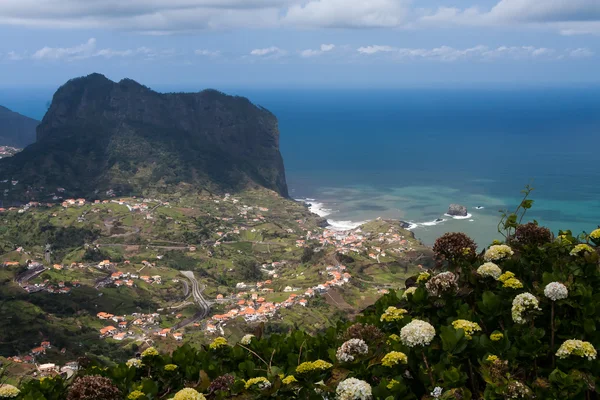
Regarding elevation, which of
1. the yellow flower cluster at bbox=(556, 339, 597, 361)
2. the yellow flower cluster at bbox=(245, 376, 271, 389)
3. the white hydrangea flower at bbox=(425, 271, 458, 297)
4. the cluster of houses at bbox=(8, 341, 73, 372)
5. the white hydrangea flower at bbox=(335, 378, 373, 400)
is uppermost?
the white hydrangea flower at bbox=(425, 271, 458, 297)

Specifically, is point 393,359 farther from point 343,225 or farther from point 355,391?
point 343,225

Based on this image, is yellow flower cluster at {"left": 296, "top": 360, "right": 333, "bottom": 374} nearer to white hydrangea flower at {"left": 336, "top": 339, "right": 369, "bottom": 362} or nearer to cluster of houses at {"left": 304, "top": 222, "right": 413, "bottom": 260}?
white hydrangea flower at {"left": 336, "top": 339, "right": 369, "bottom": 362}

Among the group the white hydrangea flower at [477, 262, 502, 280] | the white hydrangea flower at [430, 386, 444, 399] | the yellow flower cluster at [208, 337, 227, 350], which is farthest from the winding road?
the white hydrangea flower at [430, 386, 444, 399]

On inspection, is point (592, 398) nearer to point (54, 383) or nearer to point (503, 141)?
point (54, 383)

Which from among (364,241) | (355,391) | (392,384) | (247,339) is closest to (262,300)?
(364,241)

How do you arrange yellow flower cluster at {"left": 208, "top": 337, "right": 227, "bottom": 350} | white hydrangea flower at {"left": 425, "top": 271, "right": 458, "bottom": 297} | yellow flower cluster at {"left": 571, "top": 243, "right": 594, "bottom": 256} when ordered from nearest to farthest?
white hydrangea flower at {"left": 425, "top": 271, "right": 458, "bottom": 297} → yellow flower cluster at {"left": 571, "top": 243, "right": 594, "bottom": 256} → yellow flower cluster at {"left": 208, "top": 337, "right": 227, "bottom": 350}

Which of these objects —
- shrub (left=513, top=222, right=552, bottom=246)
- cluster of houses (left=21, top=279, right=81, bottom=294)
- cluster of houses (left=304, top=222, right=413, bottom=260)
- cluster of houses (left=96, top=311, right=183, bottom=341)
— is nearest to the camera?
shrub (left=513, top=222, right=552, bottom=246)
